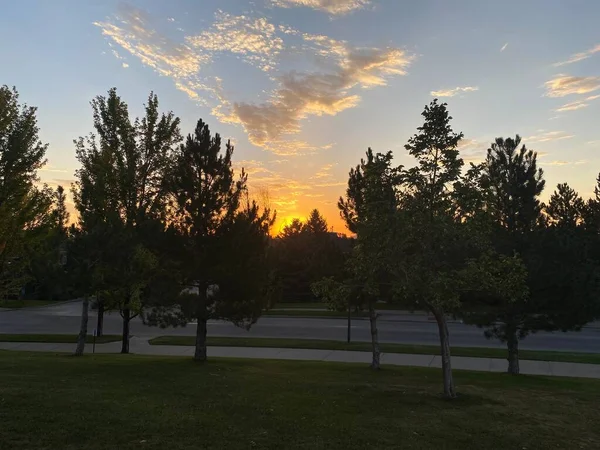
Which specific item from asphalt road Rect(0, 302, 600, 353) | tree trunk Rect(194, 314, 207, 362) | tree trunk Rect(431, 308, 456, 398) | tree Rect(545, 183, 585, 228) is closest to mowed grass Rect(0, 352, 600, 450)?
tree trunk Rect(431, 308, 456, 398)

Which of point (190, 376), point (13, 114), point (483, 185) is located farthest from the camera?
point (13, 114)

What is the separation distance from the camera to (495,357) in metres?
20.3

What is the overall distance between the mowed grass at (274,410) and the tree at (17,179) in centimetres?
394

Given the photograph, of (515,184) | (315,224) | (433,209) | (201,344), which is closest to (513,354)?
(515,184)

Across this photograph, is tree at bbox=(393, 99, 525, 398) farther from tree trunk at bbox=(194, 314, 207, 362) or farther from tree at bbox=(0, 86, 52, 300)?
tree at bbox=(0, 86, 52, 300)

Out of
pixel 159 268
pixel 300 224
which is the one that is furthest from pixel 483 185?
pixel 300 224

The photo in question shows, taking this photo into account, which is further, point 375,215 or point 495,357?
point 495,357

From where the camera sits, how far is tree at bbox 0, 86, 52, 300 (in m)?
13.3

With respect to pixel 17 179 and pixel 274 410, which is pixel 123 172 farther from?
pixel 274 410

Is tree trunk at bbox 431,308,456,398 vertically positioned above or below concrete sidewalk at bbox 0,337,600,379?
above

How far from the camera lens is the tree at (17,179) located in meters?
13.3

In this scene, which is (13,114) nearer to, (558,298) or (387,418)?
(387,418)

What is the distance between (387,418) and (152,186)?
14354mm

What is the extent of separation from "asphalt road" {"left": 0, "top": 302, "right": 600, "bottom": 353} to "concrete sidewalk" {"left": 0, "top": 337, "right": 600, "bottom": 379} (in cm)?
511
